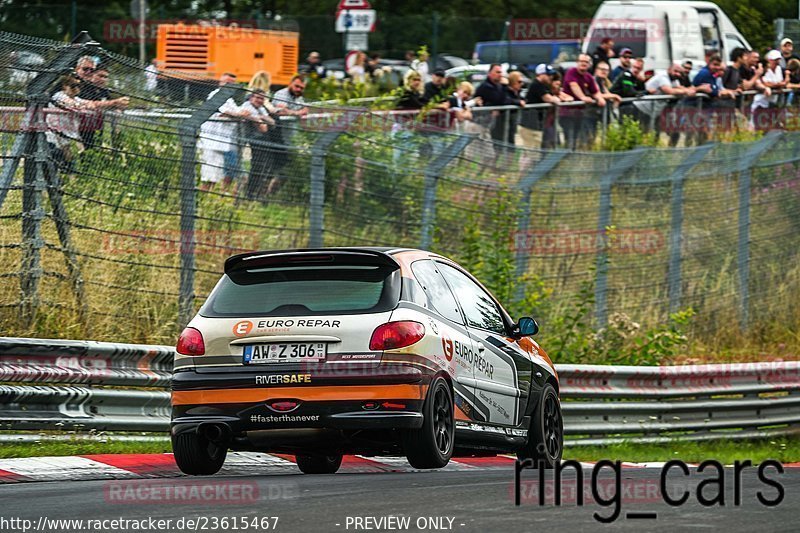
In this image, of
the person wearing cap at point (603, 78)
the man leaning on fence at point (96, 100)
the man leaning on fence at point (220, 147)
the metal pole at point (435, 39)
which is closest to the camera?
the man leaning on fence at point (96, 100)

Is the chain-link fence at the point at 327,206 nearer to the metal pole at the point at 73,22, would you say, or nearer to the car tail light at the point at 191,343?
the car tail light at the point at 191,343

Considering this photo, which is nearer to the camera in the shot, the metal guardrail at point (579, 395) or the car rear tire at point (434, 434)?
the car rear tire at point (434, 434)

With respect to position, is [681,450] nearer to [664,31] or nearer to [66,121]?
[66,121]

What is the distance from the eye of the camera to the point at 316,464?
11664mm

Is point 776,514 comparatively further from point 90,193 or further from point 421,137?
point 421,137

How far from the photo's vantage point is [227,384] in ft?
33.5

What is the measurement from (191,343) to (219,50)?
26.7m

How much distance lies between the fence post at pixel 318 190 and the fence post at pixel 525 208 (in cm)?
339

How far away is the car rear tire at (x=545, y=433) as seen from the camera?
40.2 ft

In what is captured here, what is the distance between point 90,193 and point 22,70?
3.96 feet

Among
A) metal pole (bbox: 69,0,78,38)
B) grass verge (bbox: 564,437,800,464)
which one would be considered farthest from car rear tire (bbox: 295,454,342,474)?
metal pole (bbox: 69,0,78,38)

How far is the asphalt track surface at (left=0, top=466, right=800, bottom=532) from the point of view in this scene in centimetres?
786

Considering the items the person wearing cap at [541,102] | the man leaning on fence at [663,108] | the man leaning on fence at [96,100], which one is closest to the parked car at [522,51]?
the man leaning on fence at [663,108]

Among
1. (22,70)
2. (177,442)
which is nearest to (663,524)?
(177,442)
